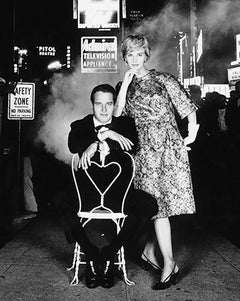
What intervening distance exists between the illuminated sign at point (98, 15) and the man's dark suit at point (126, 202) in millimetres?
10777

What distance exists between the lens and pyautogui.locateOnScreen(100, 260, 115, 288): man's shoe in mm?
3455

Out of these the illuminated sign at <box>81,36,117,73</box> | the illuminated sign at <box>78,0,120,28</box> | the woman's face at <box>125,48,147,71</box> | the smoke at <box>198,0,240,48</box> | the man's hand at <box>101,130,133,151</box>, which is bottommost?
the man's hand at <box>101,130,133,151</box>

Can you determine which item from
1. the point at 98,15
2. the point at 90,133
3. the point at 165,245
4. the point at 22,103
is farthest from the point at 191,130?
the point at 98,15

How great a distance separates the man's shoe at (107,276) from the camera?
11.3ft

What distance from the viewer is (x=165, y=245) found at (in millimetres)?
3650

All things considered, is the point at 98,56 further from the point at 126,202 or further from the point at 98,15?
the point at 126,202

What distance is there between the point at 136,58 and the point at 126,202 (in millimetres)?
1366

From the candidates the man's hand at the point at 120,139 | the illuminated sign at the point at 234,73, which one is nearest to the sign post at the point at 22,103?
the man's hand at the point at 120,139

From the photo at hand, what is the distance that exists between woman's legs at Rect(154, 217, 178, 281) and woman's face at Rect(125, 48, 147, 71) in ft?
4.86

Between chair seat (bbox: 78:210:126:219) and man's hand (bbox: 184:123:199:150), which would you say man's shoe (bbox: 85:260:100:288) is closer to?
chair seat (bbox: 78:210:126:219)

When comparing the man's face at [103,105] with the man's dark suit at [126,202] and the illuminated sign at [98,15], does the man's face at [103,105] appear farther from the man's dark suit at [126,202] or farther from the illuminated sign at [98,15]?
the illuminated sign at [98,15]

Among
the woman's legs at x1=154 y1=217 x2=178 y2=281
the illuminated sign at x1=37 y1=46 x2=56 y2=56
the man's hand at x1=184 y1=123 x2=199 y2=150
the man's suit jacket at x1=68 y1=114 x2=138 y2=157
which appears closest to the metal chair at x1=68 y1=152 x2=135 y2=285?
the man's suit jacket at x1=68 y1=114 x2=138 y2=157

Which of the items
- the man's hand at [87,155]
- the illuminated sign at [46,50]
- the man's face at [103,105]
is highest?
the illuminated sign at [46,50]

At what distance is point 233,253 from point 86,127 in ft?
7.97
